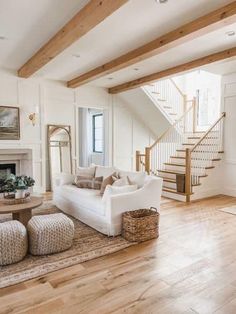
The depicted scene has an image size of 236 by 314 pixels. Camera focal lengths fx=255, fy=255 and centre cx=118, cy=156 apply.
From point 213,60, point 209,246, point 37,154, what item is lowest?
point 209,246

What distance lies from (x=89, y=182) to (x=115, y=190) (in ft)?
4.04

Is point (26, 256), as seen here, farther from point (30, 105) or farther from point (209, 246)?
point (30, 105)

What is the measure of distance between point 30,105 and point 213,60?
4209mm

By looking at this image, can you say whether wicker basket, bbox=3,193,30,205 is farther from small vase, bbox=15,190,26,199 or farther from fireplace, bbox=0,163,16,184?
fireplace, bbox=0,163,16,184

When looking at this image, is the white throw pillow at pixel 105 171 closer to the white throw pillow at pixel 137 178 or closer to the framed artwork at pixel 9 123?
the white throw pillow at pixel 137 178

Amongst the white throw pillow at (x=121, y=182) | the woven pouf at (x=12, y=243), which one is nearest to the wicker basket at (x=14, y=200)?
the woven pouf at (x=12, y=243)

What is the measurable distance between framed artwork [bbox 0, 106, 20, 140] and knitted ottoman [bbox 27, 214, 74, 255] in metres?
3.47

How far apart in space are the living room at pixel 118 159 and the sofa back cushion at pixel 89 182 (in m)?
0.03

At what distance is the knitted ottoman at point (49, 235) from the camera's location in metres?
2.88

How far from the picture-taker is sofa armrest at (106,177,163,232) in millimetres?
3436

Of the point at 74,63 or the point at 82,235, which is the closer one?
the point at 82,235

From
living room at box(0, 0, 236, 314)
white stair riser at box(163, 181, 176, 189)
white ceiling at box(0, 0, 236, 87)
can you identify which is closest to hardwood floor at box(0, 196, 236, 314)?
living room at box(0, 0, 236, 314)

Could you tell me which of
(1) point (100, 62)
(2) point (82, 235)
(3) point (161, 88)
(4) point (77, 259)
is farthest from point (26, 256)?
(3) point (161, 88)

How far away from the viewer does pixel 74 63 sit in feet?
17.1
